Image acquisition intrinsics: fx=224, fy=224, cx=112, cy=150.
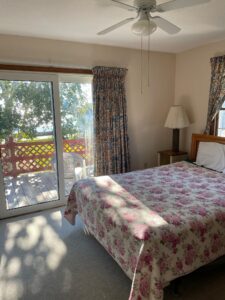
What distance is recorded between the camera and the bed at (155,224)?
1.52 m

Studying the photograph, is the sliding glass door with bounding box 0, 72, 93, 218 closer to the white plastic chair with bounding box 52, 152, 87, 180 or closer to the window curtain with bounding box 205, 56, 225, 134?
the white plastic chair with bounding box 52, 152, 87, 180

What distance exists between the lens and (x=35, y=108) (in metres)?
3.19

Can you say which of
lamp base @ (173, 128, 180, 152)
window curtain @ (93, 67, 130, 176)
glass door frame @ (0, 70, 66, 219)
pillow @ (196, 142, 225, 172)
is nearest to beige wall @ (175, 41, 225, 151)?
lamp base @ (173, 128, 180, 152)

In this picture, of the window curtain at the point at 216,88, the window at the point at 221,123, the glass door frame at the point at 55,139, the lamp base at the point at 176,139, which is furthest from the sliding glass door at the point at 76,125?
the window at the point at 221,123

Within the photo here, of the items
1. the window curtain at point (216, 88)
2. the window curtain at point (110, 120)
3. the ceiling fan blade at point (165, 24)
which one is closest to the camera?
the ceiling fan blade at point (165, 24)

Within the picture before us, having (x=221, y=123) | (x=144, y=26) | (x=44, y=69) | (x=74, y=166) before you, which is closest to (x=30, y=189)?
(x=74, y=166)

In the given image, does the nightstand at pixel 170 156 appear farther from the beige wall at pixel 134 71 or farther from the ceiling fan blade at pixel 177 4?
the ceiling fan blade at pixel 177 4

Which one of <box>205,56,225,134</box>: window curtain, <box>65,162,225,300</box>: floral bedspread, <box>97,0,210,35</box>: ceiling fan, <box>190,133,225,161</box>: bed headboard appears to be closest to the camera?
<box>65,162,225,300</box>: floral bedspread

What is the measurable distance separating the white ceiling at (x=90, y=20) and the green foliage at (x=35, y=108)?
67cm

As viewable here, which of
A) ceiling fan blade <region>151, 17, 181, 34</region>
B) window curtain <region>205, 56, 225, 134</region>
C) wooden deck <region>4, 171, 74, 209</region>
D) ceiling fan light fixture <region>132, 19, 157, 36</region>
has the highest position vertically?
ceiling fan blade <region>151, 17, 181, 34</region>

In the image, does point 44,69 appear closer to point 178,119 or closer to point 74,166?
point 74,166

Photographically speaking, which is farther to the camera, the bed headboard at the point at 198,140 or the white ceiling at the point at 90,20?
the bed headboard at the point at 198,140

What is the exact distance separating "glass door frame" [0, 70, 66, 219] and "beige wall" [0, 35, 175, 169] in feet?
0.55

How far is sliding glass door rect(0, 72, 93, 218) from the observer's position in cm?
306
